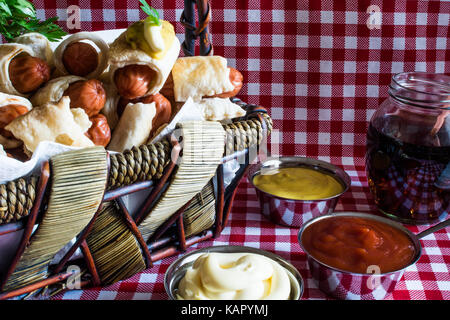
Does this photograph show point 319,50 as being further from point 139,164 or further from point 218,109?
point 139,164

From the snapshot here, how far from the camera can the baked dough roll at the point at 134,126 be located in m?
0.88

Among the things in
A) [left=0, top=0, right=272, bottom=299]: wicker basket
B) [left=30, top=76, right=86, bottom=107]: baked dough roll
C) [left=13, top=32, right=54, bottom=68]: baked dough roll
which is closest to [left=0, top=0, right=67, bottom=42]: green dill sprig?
[left=13, top=32, right=54, bottom=68]: baked dough roll

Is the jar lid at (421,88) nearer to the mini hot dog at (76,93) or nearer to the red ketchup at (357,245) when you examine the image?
the red ketchup at (357,245)

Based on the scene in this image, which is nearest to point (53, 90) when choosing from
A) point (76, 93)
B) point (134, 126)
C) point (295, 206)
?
point (76, 93)

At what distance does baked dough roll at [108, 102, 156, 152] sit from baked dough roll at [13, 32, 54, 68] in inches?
7.6

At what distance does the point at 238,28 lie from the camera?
4.55ft

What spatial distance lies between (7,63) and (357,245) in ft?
2.14

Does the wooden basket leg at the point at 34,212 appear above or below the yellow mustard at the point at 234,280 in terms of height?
above

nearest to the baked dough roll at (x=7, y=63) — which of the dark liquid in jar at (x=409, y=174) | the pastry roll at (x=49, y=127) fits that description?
the pastry roll at (x=49, y=127)

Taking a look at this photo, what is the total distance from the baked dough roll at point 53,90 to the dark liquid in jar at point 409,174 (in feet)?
2.02

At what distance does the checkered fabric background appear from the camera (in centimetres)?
136

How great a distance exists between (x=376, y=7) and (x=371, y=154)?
448mm

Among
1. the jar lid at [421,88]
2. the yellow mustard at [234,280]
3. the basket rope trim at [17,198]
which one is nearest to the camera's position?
the basket rope trim at [17,198]

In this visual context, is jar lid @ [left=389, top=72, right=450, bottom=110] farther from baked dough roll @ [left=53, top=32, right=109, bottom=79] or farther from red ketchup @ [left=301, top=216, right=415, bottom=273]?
baked dough roll @ [left=53, top=32, right=109, bottom=79]
